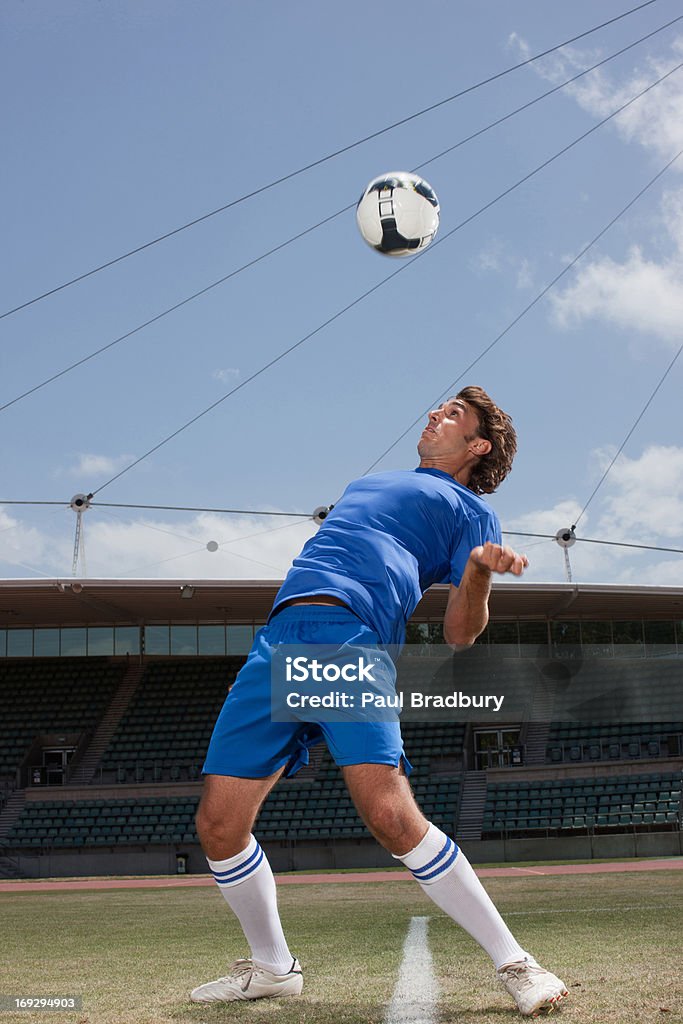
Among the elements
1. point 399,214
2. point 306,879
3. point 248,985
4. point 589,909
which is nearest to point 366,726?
point 248,985

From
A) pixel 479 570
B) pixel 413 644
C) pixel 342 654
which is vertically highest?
pixel 413 644

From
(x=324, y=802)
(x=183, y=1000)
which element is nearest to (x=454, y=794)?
(x=324, y=802)

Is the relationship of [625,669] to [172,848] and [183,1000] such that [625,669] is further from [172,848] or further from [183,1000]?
[183,1000]

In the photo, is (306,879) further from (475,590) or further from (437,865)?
(475,590)

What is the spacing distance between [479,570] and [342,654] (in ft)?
1.82

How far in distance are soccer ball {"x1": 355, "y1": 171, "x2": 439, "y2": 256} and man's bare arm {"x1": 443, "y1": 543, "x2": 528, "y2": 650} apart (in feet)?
22.8

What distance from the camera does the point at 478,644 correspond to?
35.8 m

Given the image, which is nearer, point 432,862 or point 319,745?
point 432,862

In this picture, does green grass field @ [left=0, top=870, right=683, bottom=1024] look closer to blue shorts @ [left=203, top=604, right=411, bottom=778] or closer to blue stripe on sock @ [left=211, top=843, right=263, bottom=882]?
blue stripe on sock @ [left=211, top=843, right=263, bottom=882]

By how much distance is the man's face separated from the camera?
13.4 feet

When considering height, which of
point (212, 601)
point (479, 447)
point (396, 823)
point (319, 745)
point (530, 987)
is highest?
point (212, 601)

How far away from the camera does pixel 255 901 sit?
12.5ft

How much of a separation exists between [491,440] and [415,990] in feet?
7.12

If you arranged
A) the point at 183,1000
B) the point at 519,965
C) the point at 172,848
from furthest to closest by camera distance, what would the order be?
the point at 172,848 → the point at 183,1000 → the point at 519,965
